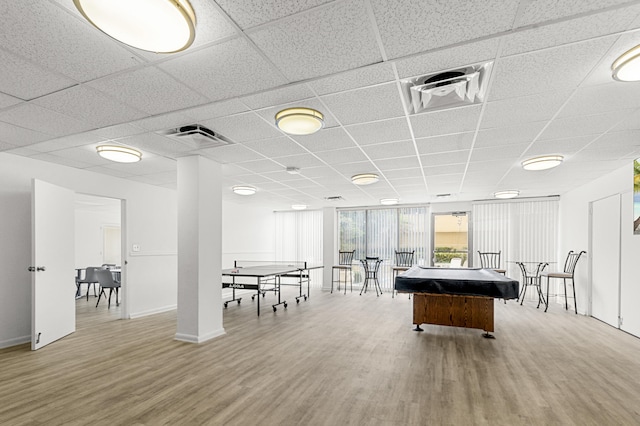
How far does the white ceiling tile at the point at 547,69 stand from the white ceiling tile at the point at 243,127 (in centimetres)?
205

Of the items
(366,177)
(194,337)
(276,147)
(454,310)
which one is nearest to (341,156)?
(276,147)

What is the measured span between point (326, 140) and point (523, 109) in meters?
1.94

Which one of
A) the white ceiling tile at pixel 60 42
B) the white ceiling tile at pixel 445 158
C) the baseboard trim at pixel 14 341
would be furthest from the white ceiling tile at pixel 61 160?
the white ceiling tile at pixel 445 158

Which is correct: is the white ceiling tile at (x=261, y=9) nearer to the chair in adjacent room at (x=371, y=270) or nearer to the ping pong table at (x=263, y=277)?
the ping pong table at (x=263, y=277)

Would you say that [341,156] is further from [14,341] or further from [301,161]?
[14,341]

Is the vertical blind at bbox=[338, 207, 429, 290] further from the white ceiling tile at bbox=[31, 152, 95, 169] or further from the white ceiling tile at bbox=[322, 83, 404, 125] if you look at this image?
the white ceiling tile at bbox=[31, 152, 95, 169]

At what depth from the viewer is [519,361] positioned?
11.8ft

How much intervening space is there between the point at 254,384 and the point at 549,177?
233 inches

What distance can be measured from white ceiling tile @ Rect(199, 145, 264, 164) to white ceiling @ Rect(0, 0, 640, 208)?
0.09 ft

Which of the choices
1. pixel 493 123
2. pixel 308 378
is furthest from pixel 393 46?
pixel 308 378

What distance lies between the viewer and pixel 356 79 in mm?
2281

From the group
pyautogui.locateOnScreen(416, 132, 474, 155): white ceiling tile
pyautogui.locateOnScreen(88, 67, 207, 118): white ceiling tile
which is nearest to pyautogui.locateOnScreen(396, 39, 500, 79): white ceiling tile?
pyautogui.locateOnScreen(416, 132, 474, 155): white ceiling tile

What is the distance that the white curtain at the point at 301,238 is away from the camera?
34.7ft

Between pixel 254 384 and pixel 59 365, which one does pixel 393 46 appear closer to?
pixel 254 384
